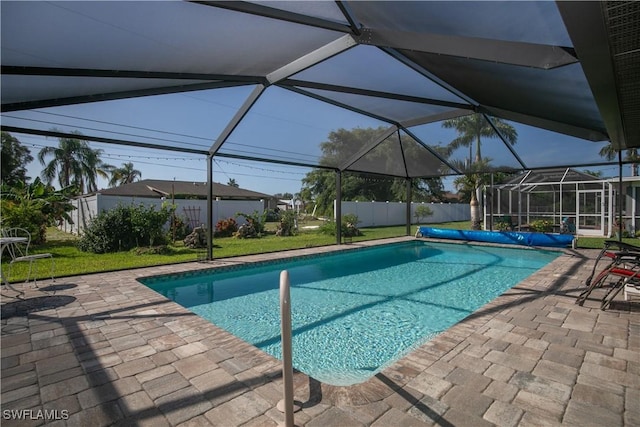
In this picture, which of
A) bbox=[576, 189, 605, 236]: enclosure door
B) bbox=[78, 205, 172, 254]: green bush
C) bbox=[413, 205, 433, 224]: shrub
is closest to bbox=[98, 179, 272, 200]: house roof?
bbox=[78, 205, 172, 254]: green bush

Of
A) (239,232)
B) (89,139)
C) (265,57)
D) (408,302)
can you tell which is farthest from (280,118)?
(239,232)

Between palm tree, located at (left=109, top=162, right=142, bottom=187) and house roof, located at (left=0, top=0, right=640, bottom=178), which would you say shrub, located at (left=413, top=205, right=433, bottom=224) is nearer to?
house roof, located at (left=0, top=0, right=640, bottom=178)

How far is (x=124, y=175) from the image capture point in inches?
1631

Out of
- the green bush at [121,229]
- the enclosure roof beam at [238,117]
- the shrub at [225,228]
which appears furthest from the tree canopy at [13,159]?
the enclosure roof beam at [238,117]

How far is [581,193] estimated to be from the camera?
16.4 m

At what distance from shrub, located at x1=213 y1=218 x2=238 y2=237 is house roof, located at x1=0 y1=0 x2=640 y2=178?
850 centimetres

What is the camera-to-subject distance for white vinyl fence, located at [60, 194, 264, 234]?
593 inches

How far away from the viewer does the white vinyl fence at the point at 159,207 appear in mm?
15070

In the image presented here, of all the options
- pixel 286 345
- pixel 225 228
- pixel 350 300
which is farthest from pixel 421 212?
pixel 286 345

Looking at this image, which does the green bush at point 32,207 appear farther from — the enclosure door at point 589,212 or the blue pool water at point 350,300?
the enclosure door at point 589,212

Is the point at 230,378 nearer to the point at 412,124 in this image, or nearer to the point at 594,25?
the point at 594,25

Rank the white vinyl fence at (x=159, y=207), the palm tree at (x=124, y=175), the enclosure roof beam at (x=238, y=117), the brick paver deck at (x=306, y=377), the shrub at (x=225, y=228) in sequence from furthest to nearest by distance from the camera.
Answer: the palm tree at (x=124, y=175) → the shrub at (x=225, y=228) → the white vinyl fence at (x=159, y=207) → the enclosure roof beam at (x=238, y=117) → the brick paver deck at (x=306, y=377)

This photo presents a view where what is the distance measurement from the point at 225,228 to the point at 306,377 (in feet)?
50.4

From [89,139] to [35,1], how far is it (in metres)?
4.56
